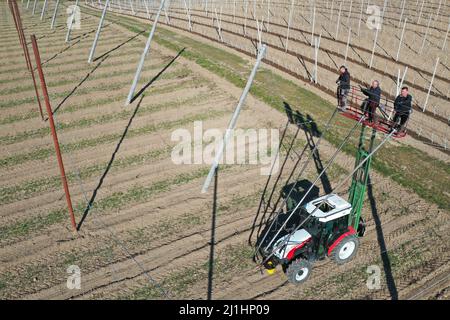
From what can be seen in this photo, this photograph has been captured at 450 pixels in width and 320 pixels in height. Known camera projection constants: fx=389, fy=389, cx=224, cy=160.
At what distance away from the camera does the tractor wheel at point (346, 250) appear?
34.5ft

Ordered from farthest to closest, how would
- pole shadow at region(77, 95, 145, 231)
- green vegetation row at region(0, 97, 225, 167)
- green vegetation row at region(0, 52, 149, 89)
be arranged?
green vegetation row at region(0, 52, 149, 89)
green vegetation row at region(0, 97, 225, 167)
pole shadow at region(77, 95, 145, 231)

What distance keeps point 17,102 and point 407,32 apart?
27677 mm

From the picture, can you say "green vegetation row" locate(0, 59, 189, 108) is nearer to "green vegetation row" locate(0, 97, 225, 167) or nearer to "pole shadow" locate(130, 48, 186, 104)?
"pole shadow" locate(130, 48, 186, 104)

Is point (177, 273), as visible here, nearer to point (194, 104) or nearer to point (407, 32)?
point (194, 104)

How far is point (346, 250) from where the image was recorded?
1088 centimetres

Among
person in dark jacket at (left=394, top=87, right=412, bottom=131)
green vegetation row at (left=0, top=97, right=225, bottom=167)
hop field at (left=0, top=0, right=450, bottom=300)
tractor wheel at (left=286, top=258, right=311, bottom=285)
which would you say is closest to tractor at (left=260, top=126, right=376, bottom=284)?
tractor wheel at (left=286, top=258, right=311, bottom=285)

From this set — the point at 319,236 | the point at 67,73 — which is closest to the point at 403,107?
the point at 319,236

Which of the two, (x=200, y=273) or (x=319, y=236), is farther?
(x=200, y=273)

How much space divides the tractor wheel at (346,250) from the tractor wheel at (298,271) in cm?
94

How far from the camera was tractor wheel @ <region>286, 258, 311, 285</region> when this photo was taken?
9.88m

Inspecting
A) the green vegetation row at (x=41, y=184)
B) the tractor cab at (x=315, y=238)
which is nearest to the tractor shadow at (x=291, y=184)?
the tractor cab at (x=315, y=238)

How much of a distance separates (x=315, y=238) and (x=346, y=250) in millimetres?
1259

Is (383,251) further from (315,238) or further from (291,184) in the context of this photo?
(291,184)

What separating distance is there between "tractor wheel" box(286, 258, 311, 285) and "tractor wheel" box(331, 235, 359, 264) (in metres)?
0.94
